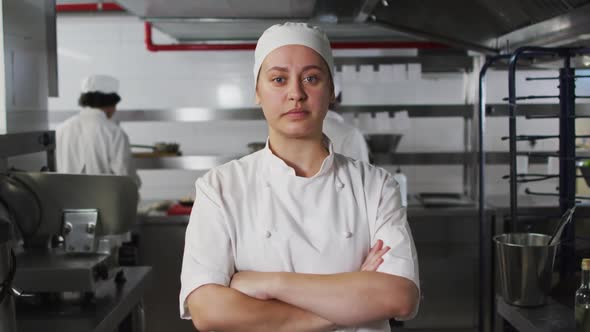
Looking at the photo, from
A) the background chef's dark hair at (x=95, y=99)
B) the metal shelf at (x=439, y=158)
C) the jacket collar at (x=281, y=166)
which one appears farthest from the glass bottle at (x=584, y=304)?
the background chef's dark hair at (x=95, y=99)

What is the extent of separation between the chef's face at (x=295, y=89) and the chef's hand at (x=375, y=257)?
Result: 1.02 ft

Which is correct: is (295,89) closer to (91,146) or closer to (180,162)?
(91,146)

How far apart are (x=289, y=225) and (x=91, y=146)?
302 centimetres

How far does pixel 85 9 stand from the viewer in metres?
5.02

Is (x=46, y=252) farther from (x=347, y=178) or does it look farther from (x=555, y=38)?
(x=555, y=38)

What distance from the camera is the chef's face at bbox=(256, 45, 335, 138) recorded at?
4.72ft

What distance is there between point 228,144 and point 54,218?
3.00 metres

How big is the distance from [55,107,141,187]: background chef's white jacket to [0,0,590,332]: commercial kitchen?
0.67 feet

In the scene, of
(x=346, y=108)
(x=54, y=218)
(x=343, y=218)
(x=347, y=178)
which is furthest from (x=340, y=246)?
(x=346, y=108)

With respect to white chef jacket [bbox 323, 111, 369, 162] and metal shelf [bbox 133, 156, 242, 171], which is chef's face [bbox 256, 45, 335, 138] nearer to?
white chef jacket [bbox 323, 111, 369, 162]

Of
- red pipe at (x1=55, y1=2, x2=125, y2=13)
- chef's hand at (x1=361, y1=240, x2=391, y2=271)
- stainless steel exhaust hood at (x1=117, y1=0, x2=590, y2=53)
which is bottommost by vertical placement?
chef's hand at (x1=361, y1=240, x2=391, y2=271)

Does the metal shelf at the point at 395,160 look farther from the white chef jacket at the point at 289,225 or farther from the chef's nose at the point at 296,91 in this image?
the chef's nose at the point at 296,91

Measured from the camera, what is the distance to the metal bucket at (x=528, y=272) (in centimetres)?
209

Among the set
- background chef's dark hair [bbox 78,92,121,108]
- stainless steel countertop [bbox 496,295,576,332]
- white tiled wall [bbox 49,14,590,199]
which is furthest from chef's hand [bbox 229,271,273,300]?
white tiled wall [bbox 49,14,590,199]
